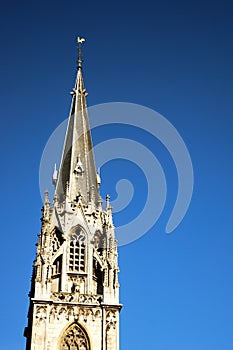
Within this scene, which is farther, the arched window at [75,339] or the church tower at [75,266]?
the church tower at [75,266]

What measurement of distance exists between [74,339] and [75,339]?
0.07m

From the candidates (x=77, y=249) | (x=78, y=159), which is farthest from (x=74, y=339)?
(x=78, y=159)

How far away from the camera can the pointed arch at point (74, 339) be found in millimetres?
39688

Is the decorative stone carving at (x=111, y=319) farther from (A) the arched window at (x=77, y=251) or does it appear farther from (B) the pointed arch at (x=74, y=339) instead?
(A) the arched window at (x=77, y=251)

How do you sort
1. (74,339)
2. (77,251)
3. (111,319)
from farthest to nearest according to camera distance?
(77,251), (111,319), (74,339)

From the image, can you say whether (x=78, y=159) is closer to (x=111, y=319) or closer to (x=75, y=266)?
(x=75, y=266)

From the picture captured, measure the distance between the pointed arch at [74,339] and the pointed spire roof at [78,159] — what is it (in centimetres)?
989

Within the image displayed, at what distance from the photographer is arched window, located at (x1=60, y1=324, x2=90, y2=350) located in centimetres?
3969

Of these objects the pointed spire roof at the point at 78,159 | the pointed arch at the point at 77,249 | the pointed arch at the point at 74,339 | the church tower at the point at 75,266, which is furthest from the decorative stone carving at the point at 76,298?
the pointed spire roof at the point at 78,159

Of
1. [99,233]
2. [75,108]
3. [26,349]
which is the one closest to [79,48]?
[75,108]

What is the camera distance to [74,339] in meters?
39.9

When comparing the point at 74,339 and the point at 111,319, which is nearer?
the point at 74,339

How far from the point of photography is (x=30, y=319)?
41.9 m

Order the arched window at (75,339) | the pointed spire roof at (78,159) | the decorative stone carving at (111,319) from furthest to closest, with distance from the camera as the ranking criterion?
the pointed spire roof at (78,159), the decorative stone carving at (111,319), the arched window at (75,339)
